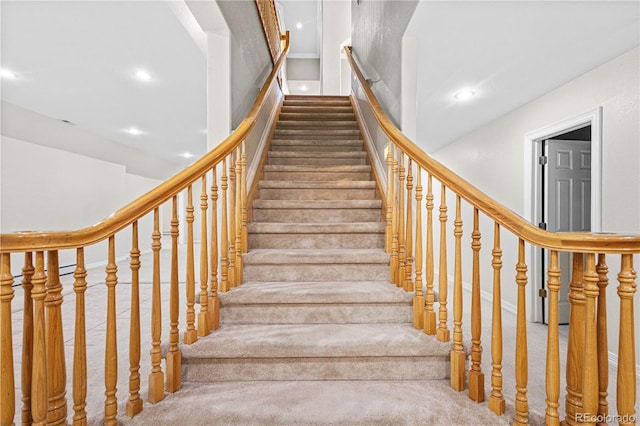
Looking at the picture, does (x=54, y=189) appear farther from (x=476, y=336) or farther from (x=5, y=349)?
(x=476, y=336)

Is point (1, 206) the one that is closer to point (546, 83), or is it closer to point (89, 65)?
point (89, 65)

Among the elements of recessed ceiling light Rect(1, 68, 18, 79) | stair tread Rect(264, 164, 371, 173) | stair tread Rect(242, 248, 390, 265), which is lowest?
stair tread Rect(242, 248, 390, 265)

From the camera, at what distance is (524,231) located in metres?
1.20

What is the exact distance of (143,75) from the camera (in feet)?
11.5

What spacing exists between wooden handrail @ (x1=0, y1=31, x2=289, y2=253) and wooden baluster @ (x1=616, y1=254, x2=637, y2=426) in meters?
1.64

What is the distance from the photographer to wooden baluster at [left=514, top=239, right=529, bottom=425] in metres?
1.21

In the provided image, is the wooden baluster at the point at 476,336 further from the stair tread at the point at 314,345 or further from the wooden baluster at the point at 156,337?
the wooden baluster at the point at 156,337

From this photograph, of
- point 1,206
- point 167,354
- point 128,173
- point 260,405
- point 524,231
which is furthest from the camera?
point 128,173

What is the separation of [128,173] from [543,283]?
7.63 m

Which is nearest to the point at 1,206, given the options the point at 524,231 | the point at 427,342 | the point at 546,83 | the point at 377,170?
the point at 377,170

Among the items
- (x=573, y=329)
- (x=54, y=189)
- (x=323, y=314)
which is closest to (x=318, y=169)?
(x=323, y=314)

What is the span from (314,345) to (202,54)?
2.74m

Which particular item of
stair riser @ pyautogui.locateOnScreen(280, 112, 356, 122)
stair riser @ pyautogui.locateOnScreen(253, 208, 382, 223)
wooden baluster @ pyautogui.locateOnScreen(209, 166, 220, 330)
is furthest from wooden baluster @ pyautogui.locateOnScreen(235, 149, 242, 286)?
stair riser @ pyautogui.locateOnScreen(280, 112, 356, 122)

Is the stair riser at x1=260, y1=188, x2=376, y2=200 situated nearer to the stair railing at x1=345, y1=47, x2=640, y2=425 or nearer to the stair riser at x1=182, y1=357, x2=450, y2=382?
the stair railing at x1=345, y1=47, x2=640, y2=425
